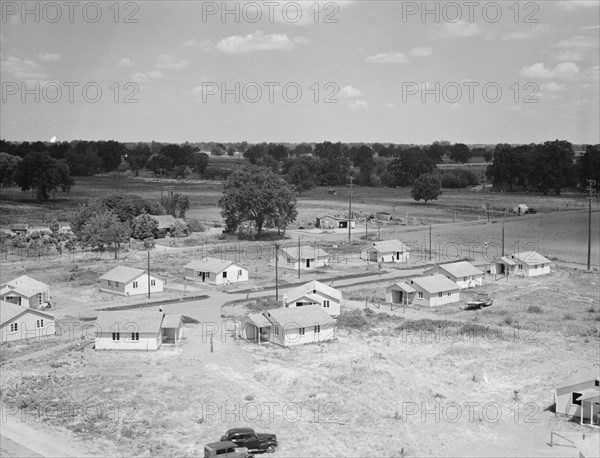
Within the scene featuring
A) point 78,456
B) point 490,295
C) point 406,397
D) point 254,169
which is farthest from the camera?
point 254,169

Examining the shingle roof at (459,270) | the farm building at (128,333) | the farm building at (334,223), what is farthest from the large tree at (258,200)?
the farm building at (128,333)

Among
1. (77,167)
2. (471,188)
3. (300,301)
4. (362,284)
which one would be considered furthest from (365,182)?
(300,301)

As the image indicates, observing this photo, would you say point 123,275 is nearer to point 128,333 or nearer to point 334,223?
point 128,333

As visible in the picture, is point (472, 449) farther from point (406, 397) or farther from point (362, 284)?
point (362, 284)

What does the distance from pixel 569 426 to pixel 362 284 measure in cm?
2551

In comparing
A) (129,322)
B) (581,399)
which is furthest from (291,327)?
(581,399)

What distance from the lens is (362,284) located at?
50812mm

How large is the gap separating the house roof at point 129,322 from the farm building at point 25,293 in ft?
28.7

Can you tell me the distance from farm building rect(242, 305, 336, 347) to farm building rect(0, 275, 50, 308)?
13.1 meters

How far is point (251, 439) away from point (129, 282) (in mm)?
24615

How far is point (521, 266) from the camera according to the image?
180 ft

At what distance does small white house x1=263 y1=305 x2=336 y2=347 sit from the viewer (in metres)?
35.0

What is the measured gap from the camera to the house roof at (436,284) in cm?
4416

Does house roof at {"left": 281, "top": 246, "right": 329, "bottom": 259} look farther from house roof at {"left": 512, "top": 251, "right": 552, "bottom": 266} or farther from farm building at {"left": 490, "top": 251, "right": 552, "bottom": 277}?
house roof at {"left": 512, "top": 251, "right": 552, "bottom": 266}
